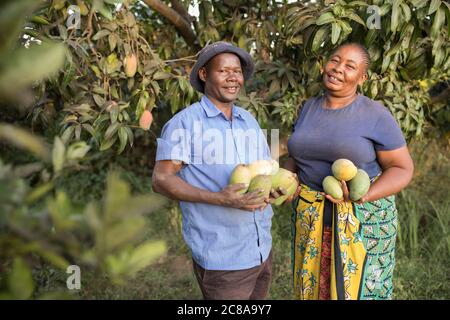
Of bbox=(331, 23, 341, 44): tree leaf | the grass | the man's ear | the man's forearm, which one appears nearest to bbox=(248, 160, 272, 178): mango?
the man's forearm

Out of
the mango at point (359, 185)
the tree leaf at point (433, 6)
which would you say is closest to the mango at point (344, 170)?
the mango at point (359, 185)

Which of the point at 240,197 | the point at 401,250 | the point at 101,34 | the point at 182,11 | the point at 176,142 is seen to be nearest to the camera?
the point at 240,197

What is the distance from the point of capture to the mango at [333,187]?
1.77 metres

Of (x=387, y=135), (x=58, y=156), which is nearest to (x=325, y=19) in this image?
(x=387, y=135)

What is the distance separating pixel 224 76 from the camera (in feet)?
5.59

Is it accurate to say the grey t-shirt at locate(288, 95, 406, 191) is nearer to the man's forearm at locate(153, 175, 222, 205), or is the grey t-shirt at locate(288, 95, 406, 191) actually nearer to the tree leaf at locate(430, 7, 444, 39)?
Answer: the tree leaf at locate(430, 7, 444, 39)

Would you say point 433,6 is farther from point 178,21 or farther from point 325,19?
point 178,21

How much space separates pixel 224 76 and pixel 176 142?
0.95 feet

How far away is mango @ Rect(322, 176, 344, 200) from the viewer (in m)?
1.77

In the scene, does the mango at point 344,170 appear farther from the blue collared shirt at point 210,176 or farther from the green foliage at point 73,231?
the green foliage at point 73,231

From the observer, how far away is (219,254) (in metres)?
1.67

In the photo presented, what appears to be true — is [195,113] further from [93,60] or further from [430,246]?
[430,246]

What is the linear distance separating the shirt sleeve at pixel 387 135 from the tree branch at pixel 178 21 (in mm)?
1336

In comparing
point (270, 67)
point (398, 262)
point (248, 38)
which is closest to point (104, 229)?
point (270, 67)
